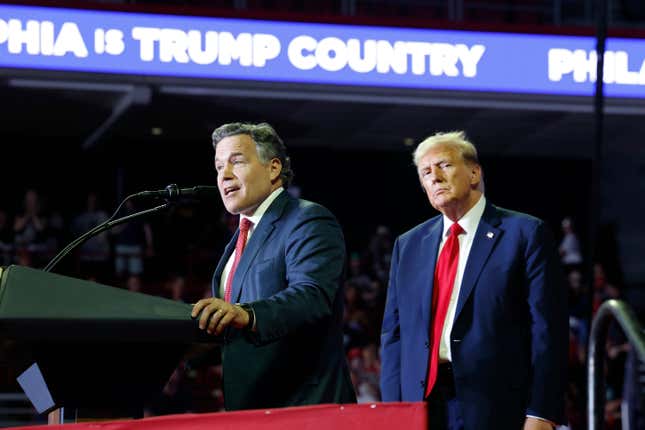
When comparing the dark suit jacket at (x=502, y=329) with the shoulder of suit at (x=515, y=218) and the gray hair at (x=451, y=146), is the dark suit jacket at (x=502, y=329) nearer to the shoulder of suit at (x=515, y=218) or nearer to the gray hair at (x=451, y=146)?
the shoulder of suit at (x=515, y=218)

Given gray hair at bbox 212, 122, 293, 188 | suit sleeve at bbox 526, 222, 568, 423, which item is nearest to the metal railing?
suit sleeve at bbox 526, 222, 568, 423

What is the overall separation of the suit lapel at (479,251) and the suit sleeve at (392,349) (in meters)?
0.30

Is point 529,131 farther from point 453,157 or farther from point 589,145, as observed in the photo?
point 453,157

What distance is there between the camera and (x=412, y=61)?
13.4 m

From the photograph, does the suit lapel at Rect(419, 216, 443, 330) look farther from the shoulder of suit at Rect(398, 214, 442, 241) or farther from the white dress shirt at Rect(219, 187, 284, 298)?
the white dress shirt at Rect(219, 187, 284, 298)

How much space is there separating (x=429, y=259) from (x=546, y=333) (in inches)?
17.5

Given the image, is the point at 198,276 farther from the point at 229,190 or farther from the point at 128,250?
the point at 229,190

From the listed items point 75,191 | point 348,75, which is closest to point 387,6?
point 348,75

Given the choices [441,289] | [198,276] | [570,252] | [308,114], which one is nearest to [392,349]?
[441,289]

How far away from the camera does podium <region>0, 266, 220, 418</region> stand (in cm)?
227

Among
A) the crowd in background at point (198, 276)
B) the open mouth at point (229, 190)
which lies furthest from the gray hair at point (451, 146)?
the crowd in background at point (198, 276)

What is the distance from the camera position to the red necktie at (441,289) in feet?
11.5

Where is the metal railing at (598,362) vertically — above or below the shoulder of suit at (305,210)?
below

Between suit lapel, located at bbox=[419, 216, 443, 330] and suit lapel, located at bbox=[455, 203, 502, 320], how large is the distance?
0.34ft
